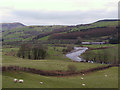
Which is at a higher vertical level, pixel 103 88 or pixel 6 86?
pixel 6 86

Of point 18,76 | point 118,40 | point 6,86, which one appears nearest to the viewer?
point 6,86

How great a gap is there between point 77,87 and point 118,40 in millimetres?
131315

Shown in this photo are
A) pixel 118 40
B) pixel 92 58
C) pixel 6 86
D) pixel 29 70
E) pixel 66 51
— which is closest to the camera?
pixel 6 86

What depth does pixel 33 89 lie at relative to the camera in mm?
28734

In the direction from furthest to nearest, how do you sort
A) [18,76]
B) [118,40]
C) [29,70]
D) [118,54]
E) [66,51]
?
[118,40] < [66,51] < [118,54] < [29,70] < [18,76]

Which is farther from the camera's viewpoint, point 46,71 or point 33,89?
point 46,71

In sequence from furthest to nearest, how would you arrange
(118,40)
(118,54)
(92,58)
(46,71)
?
1. (118,40)
2. (92,58)
3. (118,54)
4. (46,71)

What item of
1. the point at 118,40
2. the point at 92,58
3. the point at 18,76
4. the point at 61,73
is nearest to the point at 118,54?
the point at 92,58

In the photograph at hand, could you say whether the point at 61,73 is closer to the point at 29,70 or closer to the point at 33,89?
the point at 29,70

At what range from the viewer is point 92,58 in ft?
303

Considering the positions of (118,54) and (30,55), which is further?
(30,55)

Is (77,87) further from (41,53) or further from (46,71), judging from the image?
(41,53)

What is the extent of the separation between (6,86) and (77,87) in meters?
14.0

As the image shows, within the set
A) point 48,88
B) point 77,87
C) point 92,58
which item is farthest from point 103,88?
point 92,58
